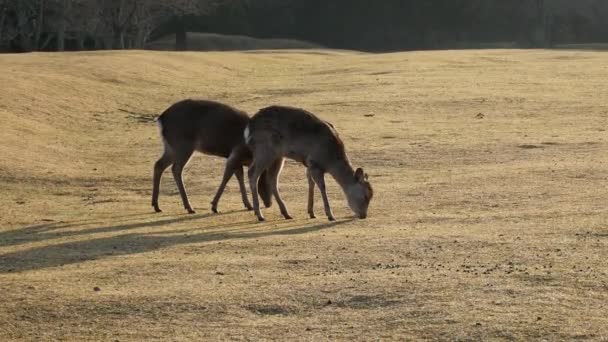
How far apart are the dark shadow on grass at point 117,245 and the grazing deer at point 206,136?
1106 millimetres

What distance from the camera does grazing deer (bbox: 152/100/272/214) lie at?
13.8 metres

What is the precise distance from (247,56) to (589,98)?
2273 cm

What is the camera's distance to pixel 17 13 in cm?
5878

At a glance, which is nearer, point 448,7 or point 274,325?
point 274,325

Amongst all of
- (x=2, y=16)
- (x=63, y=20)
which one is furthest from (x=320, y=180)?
(x=2, y=16)

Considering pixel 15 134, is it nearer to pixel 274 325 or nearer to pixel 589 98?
pixel 274 325

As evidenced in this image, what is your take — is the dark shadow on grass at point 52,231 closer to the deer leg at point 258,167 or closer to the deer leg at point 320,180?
the deer leg at point 258,167

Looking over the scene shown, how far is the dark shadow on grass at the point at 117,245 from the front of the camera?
10563 mm

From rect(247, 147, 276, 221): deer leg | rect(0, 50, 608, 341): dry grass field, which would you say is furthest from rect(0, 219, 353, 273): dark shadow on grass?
rect(247, 147, 276, 221): deer leg

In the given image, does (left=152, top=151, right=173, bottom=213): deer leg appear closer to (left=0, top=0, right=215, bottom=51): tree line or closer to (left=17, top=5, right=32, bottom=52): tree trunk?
(left=0, top=0, right=215, bottom=51): tree line

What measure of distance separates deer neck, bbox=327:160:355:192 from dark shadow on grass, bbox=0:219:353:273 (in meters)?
0.67

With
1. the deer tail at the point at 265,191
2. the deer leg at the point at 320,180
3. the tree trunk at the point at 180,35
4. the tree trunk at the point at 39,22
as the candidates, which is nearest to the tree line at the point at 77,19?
Result: the tree trunk at the point at 39,22

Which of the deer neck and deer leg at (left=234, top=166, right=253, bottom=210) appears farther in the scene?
deer leg at (left=234, top=166, right=253, bottom=210)

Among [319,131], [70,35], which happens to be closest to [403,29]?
[70,35]
